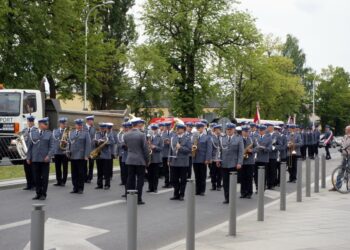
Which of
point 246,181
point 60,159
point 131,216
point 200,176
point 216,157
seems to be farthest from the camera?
point 216,157

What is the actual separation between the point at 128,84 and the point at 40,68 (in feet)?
36.7

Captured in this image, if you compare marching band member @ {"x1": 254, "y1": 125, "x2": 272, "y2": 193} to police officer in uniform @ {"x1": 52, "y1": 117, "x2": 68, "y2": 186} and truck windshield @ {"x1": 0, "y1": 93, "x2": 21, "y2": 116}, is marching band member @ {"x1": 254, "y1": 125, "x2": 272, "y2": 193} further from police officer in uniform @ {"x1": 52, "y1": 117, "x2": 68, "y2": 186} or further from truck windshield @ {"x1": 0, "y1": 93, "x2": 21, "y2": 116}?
truck windshield @ {"x1": 0, "y1": 93, "x2": 21, "y2": 116}

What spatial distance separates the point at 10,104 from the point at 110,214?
11806mm

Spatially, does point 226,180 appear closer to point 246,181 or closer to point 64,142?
point 246,181

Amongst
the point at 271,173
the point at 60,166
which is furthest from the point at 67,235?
the point at 271,173

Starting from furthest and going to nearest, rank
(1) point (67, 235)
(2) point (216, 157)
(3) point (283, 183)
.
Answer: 1. (2) point (216, 157)
2. (3) point (283, 183)
3. (1) point (67, 235)

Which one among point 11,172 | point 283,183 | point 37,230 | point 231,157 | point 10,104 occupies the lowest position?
point 11,172

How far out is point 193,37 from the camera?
4650cm

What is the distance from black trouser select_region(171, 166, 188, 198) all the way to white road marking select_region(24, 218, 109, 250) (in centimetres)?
411

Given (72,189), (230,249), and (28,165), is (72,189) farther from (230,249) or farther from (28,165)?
(230,249)

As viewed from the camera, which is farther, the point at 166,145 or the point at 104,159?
the point at 166,145

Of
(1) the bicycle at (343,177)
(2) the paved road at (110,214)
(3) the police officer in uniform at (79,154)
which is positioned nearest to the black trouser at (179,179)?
(2) the paved road at (110,214)

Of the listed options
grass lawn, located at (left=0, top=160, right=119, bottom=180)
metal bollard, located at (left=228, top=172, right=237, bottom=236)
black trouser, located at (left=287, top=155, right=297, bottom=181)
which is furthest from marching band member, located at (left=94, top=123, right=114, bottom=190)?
metal bollard, located at (left=228, top=172, right=237, bottom=236)

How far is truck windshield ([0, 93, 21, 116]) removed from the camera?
71.1ft
